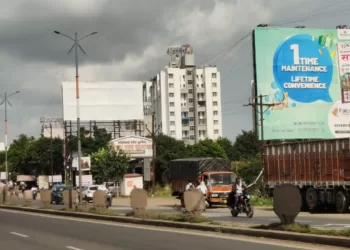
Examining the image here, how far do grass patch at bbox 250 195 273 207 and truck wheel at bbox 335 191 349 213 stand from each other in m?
9.42

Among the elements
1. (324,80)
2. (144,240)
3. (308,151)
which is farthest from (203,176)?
(144,240)

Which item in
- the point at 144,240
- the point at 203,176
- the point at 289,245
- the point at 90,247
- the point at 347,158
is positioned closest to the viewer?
the point at 289,245

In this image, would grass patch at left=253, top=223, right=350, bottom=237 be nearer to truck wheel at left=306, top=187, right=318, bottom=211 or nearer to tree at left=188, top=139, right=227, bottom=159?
truck wheel at left=306, top=187, right=318, bottom=211

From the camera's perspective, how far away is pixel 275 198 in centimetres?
1556

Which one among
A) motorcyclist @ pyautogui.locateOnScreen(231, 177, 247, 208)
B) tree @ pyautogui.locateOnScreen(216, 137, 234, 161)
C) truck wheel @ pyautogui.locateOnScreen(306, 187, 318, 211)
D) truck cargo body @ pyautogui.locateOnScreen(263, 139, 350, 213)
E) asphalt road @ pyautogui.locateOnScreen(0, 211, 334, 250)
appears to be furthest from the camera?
tree @ pyautogui.locateOnScreen(216, 137, 234, 161)

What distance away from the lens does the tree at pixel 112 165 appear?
7062cm

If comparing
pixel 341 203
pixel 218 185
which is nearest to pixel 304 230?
pixel 341 203

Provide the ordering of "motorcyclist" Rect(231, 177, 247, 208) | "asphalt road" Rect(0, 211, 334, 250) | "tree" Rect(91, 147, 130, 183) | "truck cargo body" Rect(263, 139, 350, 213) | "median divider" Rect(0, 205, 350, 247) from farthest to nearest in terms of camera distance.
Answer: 1. "tree" Rect(91, 147, 130, 183)
2. "truck cargo body" Rect(263, 139, 350, 213)
3. "motorcyclist" Rect(231, 177, 247, 208)
4. "asphalt road" Rect(0, 211, 334, 250)
5. "median divider" Rect(0, 205, 350, 247)

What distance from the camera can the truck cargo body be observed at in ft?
89.3

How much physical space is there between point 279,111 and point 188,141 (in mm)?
Result: 95418

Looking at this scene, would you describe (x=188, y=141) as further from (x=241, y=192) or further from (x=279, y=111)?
(x=241, y=192)

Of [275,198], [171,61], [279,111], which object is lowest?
[275,198]

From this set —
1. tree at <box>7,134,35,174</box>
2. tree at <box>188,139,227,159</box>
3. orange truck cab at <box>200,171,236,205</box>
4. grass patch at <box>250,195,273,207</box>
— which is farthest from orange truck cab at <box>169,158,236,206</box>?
tree at <box>7,134,35,174</box>

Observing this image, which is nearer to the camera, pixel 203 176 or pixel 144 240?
pixel 144 240
